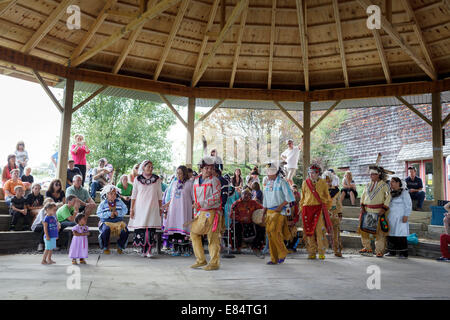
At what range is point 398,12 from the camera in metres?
8.81

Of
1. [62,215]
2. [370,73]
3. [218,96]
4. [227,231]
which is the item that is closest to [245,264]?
[227,231]

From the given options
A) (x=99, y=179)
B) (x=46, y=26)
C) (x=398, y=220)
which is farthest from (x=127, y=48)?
(x=398, y=220)

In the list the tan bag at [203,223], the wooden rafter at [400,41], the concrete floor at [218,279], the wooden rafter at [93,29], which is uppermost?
the wooden rafter at [93,29]

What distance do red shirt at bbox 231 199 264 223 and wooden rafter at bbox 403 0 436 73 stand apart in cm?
518

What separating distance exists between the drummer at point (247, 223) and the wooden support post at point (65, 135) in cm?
370

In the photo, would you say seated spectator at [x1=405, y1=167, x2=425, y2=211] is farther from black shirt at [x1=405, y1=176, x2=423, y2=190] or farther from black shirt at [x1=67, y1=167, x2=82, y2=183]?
black shirt at [x1=67, y1=167, x2=82, y2=183]

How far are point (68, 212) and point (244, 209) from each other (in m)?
2.99

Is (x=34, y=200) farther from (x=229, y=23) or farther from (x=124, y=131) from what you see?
(x=124, y=131)

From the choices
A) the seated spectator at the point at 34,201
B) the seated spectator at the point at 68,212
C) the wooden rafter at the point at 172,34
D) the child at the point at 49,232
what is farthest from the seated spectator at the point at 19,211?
the wooden rafter at the point at 172,34

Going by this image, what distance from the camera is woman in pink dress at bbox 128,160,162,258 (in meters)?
6.41

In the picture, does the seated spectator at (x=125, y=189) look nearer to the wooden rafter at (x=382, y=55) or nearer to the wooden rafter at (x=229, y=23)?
the wooden rafter at (x=229, y=23)

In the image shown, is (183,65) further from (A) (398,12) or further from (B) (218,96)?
(A) (398,12)

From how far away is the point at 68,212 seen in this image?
676cm

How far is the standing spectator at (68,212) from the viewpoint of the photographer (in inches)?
264
